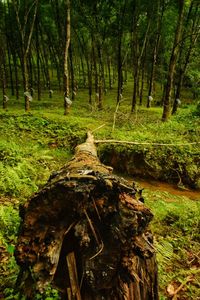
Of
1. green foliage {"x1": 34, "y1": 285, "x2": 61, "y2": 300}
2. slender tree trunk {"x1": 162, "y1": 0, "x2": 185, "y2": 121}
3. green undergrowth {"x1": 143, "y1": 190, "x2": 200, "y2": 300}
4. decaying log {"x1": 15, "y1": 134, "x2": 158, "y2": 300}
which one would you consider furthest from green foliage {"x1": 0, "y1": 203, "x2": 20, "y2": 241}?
slender tree trunk {"x1": 162, "y1": 0, "x2": 185, "y2": 121}

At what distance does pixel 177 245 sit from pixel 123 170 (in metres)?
4.89

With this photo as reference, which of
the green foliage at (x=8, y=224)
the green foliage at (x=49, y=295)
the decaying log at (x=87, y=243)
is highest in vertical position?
Result: the decaying log at (x=87, y=243)

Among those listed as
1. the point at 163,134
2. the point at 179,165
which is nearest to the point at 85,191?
the point at 179,165

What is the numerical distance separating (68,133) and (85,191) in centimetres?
939

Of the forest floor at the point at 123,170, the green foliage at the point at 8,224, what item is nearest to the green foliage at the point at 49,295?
the forest floor at the point at 123,170

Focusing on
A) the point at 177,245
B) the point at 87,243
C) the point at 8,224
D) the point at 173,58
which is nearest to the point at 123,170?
the point at 177,245

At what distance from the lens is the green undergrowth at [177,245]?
4.47m

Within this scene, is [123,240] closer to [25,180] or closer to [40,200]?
[40,200]

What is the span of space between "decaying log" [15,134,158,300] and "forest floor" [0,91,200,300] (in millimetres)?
539

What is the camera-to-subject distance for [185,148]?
33.8 ft

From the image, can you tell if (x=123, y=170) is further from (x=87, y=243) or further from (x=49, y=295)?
(x=49, y=295)

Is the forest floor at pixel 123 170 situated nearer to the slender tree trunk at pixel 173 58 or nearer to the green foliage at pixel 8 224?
the green foliage at pixel 8 224

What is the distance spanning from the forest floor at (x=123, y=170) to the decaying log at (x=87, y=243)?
1.77 ft

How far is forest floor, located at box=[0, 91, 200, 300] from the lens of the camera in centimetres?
456
